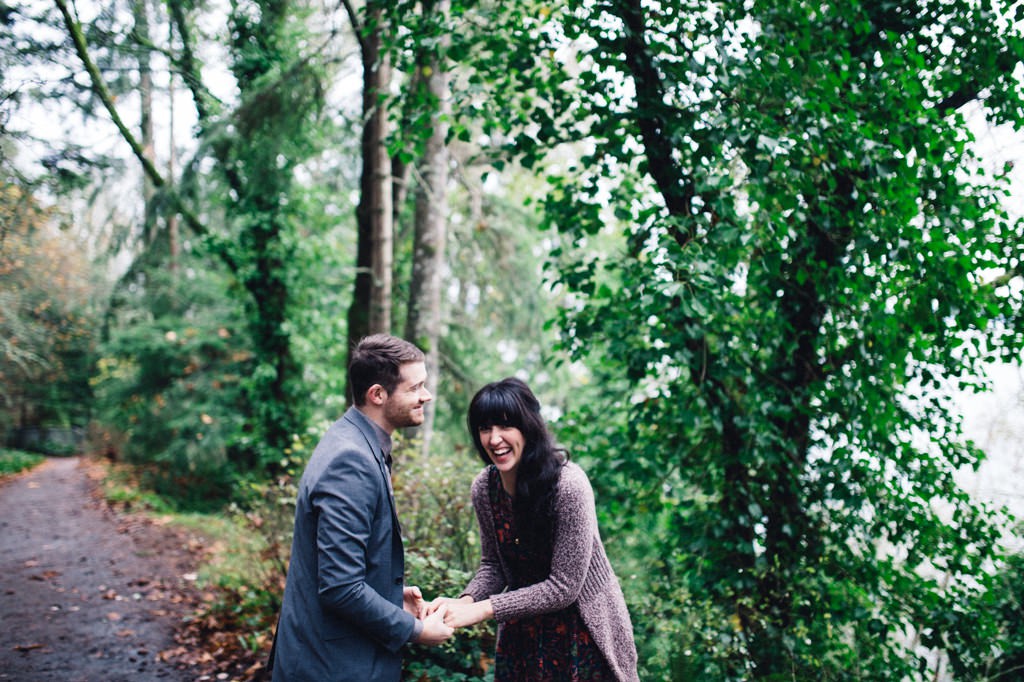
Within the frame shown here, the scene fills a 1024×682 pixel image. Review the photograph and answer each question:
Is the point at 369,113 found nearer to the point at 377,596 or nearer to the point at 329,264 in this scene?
the point at 329,264

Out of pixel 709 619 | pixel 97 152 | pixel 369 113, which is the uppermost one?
pixel 369 113

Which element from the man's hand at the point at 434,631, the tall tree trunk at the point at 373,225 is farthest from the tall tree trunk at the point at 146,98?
the man's hand at the point at 434,631

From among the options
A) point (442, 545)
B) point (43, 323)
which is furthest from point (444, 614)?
point (43, 323)

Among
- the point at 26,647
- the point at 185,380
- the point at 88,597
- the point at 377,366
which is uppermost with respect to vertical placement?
the point at 185,380

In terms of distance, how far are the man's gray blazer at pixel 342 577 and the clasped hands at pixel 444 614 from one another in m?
0.14

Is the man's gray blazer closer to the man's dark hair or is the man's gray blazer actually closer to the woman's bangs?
the man's dark hair

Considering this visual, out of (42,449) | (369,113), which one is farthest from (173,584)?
(42,449)

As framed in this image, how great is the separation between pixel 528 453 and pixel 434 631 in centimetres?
71

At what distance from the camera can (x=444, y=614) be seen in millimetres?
2576

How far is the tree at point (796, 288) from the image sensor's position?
3.95 metres

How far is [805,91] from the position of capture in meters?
3.99

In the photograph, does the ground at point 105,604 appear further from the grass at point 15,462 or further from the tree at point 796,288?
the grass at point 15,462

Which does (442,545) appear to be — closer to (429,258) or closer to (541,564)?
(541,564)

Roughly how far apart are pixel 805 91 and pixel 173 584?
8041 mm
